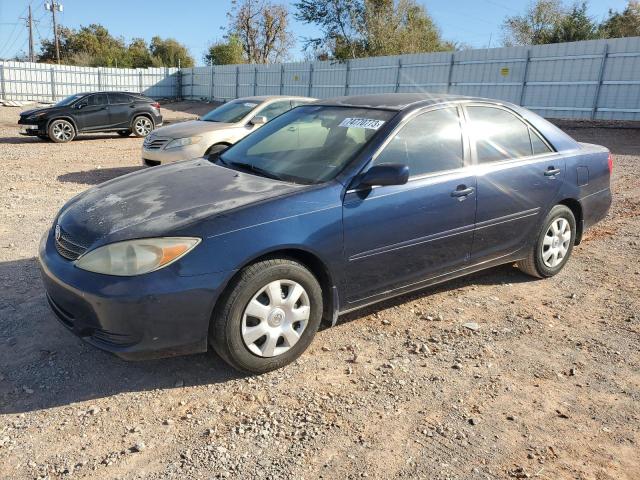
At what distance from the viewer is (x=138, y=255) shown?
285 centimetres

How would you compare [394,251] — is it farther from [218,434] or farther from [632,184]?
[632,184]

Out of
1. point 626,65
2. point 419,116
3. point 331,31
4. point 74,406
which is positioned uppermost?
point 331,31

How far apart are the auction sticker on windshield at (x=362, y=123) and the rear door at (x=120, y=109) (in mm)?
13612

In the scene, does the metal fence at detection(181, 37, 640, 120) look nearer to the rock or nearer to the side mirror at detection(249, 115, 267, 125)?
the side mirror at detection(249, 115, 267, 125)

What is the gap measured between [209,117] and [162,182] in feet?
20.8

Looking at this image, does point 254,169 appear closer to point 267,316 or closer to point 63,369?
point 267,316

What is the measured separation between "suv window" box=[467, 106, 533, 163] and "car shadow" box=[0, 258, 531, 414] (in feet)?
5.72

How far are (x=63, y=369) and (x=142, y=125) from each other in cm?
1465

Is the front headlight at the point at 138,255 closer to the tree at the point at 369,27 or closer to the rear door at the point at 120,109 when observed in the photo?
the rear door at the point at 120,109

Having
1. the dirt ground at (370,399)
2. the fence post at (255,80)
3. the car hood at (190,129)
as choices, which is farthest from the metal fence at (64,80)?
the dirt ground at (370,399)

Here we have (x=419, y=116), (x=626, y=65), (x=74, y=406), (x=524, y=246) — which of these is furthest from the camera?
(x=626, y=65)

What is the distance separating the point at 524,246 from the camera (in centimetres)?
451

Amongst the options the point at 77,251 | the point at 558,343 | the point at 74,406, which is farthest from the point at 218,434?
the point at 558,343

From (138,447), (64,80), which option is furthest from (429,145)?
(64,80)
